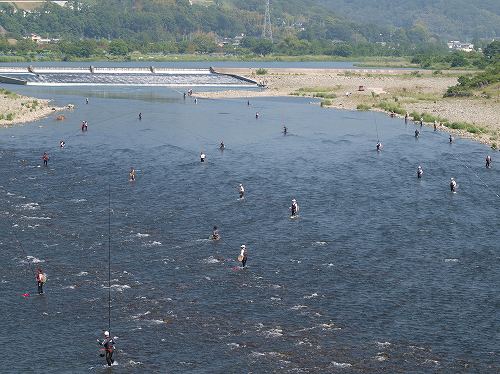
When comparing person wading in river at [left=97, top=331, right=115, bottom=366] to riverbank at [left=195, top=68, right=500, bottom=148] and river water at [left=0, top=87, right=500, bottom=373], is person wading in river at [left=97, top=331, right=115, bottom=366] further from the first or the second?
riverbank at [left=195, top=68, right=500, bottom=148]

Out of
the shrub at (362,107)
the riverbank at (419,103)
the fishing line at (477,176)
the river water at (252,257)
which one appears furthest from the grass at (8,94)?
the fishing line at (477,176)

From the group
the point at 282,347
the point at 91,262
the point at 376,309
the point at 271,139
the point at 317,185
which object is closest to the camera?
the point at 282,347

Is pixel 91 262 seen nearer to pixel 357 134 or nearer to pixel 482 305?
pixel 482 305

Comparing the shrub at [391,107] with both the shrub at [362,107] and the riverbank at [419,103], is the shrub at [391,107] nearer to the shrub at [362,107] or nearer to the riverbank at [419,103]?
the riverbank at [419,103]

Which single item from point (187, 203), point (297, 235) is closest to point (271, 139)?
point (187, 203)

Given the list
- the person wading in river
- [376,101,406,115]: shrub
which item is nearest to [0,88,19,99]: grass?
[376,101,406,115]: shrub
